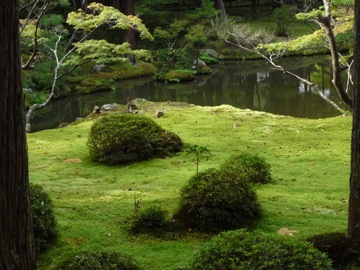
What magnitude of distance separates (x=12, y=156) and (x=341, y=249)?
124 inches

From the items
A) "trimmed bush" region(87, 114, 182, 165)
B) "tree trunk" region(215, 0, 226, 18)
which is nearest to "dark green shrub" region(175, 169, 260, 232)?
"trimmed bush" region(87, 114, 182, 165)

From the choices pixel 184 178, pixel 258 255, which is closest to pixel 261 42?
pixel 184 178

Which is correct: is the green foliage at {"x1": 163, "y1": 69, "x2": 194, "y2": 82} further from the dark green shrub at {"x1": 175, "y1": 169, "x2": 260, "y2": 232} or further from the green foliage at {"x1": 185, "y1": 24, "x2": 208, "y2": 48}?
the dark green shrub at {"x1": 175, "y1": 169, "x2": 260, "y2": 232}

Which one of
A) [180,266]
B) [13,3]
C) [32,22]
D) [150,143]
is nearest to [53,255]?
[180,266]

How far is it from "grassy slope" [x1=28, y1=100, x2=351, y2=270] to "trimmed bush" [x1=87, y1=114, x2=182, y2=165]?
275 millimetres

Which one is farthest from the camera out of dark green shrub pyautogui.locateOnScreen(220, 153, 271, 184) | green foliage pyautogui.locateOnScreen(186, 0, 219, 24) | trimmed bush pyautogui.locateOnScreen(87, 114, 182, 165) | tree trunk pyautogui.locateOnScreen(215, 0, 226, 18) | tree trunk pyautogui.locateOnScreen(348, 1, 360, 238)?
tree trunk pyautogui.locateOnScreen(215, 0, 226, 18)

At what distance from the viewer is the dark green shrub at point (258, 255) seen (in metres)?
3.94

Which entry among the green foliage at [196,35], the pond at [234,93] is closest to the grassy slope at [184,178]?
the pond at [234,93]

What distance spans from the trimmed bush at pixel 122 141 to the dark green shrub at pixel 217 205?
3.76 metres

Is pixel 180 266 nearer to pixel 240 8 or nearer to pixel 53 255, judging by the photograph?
pixel 53 255

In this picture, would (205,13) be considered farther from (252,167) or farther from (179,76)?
(252,167)

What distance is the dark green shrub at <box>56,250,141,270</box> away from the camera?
4266 millimetres

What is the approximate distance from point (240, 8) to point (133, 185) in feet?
141

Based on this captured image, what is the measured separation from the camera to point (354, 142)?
4.70 metres
